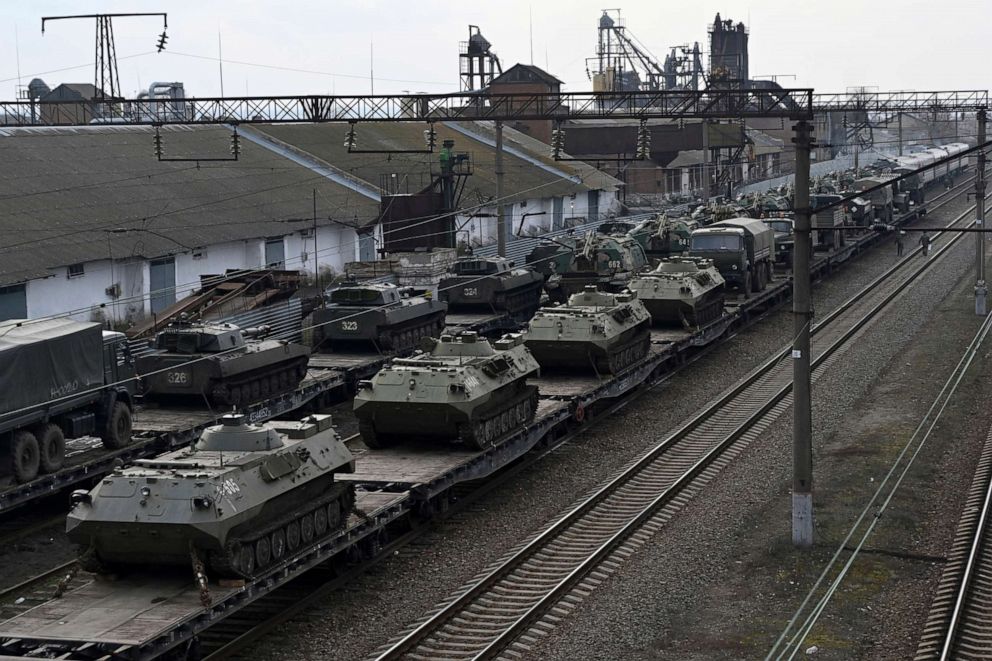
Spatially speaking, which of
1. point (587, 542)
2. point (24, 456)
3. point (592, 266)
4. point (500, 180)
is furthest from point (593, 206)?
point (587, 542)

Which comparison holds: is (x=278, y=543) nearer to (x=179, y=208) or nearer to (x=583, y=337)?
(x=583, y=337)

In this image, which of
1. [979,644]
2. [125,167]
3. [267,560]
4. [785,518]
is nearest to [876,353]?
[785,518]

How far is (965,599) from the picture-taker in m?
18.2

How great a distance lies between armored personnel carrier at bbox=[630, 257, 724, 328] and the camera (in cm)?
3846

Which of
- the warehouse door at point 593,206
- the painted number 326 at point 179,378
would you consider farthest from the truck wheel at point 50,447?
the warehouse door at point 593,206

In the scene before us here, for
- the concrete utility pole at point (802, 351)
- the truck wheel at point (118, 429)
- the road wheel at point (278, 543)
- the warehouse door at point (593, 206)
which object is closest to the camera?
the road wheel at point (278, 543)

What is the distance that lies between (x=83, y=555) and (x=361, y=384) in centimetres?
793

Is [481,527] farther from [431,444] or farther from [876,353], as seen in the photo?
[876,353]

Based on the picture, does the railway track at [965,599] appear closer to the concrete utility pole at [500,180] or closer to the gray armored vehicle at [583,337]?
the gray armored vehicle at [583,337]

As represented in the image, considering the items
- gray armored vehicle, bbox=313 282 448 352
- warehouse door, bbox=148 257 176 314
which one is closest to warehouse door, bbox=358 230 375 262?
warehouse door, bbox=148 257 176 314

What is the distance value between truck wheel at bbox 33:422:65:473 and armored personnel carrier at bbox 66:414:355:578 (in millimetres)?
6075

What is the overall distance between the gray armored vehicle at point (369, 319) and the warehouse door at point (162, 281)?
913cm

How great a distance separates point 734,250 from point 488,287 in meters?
9.33

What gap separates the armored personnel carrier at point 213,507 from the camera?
668 inches
